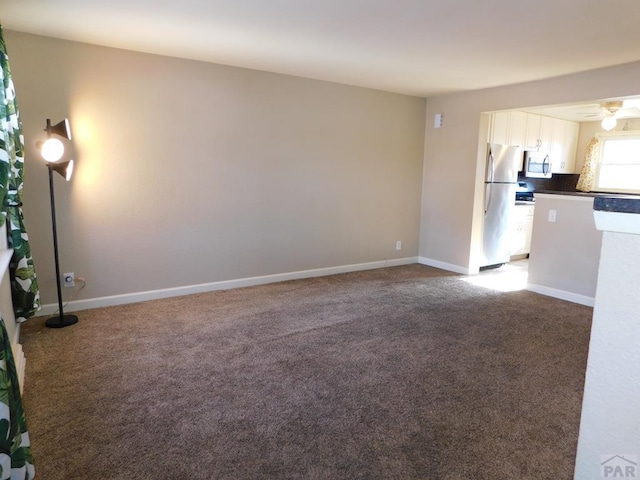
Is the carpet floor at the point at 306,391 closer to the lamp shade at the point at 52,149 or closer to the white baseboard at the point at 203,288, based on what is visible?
the white baseboard at the point at 203,288

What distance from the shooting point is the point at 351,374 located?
258cm

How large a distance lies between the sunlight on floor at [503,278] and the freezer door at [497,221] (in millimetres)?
165

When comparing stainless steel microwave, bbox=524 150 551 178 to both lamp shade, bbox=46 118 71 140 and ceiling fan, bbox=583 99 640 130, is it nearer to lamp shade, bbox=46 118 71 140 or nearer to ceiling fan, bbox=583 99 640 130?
ceiling fan, bbox=583 99 640 130

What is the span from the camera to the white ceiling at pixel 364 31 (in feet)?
8.20

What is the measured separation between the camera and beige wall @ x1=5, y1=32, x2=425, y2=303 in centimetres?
341

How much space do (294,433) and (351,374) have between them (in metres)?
0.68

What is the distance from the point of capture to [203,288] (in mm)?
4223

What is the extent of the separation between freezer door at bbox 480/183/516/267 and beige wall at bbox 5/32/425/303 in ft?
4.33

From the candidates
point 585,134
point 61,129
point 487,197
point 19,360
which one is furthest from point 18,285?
point 585,134

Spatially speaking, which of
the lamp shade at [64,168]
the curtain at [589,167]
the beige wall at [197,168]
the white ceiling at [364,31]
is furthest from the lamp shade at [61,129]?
the curtain at [589,167]

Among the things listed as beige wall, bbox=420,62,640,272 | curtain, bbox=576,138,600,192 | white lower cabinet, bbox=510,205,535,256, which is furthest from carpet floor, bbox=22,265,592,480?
curtain, bbox=576,138,600,192

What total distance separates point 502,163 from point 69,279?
17.1ft

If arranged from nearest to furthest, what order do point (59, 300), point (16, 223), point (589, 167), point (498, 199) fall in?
point (16, 223), point (59, 300), point (498, 199), point (589, 167)

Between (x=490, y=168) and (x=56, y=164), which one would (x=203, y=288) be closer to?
(x=56, y=164)
